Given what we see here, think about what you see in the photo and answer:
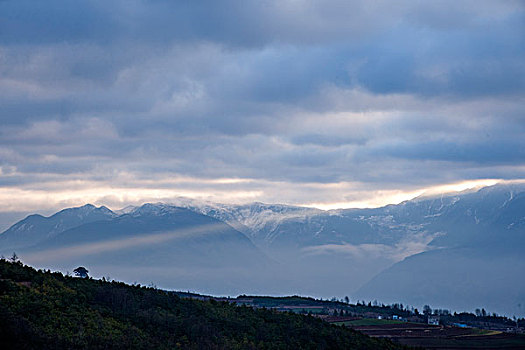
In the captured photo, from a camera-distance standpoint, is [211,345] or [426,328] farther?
[426,328]

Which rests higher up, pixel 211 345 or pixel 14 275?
pixel 14 275

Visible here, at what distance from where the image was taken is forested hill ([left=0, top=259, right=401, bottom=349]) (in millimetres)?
65812

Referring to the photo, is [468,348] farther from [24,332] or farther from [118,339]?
[24,332]

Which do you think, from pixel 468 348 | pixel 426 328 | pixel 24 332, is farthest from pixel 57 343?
pixel 426 328

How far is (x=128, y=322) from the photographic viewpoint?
7738 centimetres

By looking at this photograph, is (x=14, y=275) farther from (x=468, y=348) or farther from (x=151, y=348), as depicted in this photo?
(x=468, y=348)

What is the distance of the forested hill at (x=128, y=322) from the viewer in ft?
216

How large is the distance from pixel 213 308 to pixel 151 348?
2846 centimetres

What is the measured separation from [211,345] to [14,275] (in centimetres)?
2293

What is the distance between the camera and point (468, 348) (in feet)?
476

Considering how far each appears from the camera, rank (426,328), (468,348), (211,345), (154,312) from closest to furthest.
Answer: (211,345)
(154,312)
(468,348)
(426,328)

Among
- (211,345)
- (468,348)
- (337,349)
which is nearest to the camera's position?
(211,345)

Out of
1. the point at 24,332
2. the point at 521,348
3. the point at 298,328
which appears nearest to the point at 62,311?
the point at 24,332

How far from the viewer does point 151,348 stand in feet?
233
